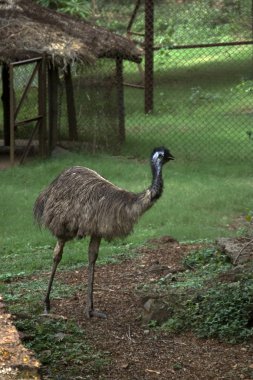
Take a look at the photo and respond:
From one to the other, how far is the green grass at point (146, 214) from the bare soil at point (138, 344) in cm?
110

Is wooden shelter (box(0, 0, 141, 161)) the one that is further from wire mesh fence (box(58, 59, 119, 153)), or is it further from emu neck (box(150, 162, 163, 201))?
emu neck (box(150, 162, 163, 201))

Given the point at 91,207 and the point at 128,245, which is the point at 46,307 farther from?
the point at 128,245

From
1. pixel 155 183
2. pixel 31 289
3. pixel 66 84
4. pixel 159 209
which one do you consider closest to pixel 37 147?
pixel 66 84

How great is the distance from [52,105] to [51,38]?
1.21 m

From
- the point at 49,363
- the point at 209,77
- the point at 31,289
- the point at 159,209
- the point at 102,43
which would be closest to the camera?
the point at 49,363

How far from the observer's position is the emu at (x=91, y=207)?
7.11 metres

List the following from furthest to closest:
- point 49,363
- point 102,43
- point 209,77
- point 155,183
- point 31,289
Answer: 1. point 209,77
2. point 102,43
3. point 31,289
4. point 155,183
5. point 49,363

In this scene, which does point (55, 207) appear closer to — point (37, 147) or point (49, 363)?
point (49, 363)

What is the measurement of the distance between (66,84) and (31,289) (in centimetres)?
798

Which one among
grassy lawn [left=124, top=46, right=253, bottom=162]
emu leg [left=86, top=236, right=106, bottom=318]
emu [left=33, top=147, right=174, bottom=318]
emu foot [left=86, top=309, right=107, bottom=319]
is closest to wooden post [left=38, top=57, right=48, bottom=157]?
grassy lawn [left=124, top=46, right=253, bottom=162]

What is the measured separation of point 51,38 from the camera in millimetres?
14852

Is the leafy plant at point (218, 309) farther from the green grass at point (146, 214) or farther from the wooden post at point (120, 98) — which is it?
the wooden post at point (120, 98)

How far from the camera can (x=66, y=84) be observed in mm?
15672

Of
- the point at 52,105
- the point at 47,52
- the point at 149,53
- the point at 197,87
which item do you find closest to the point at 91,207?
the point at 197,87
